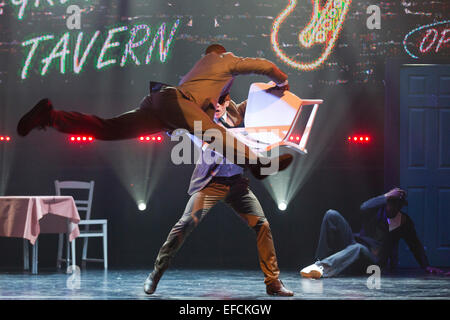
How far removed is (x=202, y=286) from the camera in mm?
4902

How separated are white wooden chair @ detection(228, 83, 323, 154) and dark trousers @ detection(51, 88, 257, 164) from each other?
0.44m

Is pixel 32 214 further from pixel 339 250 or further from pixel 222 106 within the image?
pixel 339 250

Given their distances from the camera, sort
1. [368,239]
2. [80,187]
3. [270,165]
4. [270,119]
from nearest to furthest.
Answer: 1. [270,165]
2. [270,119]
3. [368,239]
4. [80,187]

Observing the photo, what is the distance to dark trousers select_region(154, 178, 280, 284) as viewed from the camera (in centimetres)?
409

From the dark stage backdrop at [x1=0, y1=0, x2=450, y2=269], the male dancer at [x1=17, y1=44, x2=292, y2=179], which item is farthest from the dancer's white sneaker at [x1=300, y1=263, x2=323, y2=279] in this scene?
the male dancer at [x1=17, y1=44, x2=292, y2=179]

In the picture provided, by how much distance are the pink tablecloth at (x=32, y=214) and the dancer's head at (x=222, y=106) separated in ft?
8.31

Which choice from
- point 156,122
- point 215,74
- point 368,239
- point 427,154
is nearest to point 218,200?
point 156,122

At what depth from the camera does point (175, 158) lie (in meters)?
7.04

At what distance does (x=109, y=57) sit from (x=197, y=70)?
3.64 metres

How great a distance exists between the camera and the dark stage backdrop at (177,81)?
699cm

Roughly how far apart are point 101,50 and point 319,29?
2.59 meters

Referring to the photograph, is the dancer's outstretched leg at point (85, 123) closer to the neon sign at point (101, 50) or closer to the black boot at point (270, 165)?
the black boot at point (270, 165)
